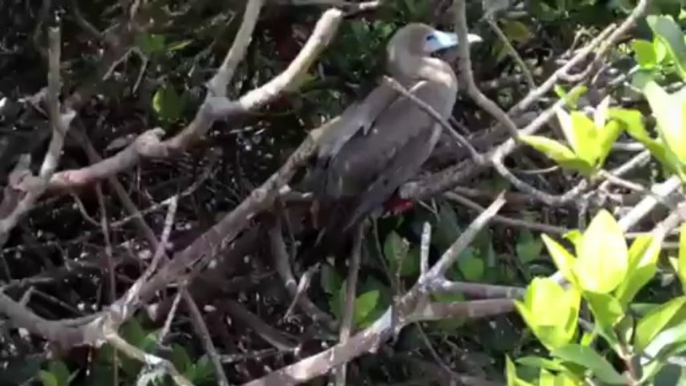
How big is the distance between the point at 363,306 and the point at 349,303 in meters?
Result: 0.03

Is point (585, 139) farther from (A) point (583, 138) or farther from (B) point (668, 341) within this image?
(B) point (668, 341)

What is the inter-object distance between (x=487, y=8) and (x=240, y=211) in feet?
2.08

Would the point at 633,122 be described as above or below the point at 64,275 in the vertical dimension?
above

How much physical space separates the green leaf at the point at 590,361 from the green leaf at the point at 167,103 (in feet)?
3.86

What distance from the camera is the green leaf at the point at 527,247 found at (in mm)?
2088

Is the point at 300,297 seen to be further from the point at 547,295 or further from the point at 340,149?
the point at 547,295

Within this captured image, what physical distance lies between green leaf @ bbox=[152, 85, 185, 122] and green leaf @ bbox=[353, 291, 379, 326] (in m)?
0.49

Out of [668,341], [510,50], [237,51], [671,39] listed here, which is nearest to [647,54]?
[510,50]

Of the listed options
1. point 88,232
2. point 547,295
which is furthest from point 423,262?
point 88,232

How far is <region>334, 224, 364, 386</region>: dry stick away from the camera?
1774 millimetres

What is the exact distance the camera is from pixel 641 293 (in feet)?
6.53

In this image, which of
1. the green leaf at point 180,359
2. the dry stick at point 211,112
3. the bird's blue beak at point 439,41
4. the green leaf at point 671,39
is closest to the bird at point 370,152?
the bird's blue beak at point 439,41

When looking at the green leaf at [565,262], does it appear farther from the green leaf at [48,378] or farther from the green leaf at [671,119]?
the green leaf at [48,378]

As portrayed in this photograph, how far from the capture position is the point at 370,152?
8.09ft
